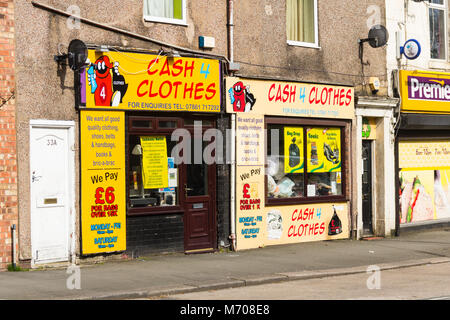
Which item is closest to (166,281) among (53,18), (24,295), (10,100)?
(24,295)

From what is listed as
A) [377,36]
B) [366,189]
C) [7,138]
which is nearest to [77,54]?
[7,138]

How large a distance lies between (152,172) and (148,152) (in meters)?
0.39

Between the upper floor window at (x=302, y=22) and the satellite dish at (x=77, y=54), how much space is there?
5.41 meters

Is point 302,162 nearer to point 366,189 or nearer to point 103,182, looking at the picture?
point 366,189

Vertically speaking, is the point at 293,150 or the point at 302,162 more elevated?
the point at 293,150

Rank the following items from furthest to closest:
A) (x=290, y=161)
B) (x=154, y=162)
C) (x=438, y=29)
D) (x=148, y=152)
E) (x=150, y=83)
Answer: (x=438, y=29), (x=290, y=161), (x=154, y=162), (x=148, y=152), (x=150, y=83)

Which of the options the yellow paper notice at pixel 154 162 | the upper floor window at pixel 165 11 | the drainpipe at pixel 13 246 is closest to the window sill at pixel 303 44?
the upper floor window at pixel 165 11

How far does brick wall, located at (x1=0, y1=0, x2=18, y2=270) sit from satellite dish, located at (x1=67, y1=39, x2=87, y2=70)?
930mm

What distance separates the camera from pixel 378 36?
16.5 meters

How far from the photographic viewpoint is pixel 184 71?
13641mm

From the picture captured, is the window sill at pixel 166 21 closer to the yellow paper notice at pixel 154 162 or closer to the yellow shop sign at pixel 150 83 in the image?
the yellow shop sign at pixel 150 83

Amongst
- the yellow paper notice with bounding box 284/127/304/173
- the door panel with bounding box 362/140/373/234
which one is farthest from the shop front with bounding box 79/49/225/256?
the door panel with bounding box 362/140/373/234

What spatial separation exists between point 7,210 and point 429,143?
11701 millimetres

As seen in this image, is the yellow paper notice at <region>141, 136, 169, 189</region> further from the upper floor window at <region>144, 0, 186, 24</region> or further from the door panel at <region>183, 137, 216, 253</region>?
the upper floor window at <region>144, 0, 186, 24</region>
